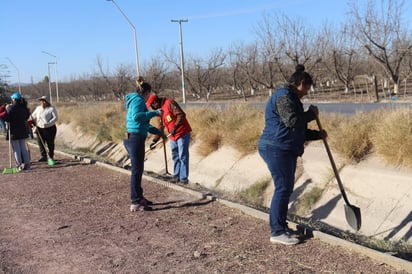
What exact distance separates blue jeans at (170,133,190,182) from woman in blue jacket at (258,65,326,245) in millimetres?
3593

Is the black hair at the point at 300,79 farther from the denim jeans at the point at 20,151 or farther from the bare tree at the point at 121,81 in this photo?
the bare tree at the point at 121,81

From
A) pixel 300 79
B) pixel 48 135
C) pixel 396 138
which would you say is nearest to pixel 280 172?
pixel 300 79

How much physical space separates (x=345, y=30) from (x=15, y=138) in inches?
1106

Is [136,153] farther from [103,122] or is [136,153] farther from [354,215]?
[103,122]

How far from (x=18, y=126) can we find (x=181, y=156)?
4.58 metres

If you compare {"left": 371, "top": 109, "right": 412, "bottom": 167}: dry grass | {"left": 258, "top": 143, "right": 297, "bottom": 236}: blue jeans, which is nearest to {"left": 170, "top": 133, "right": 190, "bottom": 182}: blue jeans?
{"left": 371, "top": 109, "right": 412, "bottom": 167}: dry grass

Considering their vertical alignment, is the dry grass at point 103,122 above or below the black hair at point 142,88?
below

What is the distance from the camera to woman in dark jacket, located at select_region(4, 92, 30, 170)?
34.1 ft

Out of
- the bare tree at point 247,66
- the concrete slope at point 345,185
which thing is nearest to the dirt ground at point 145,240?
the concrete slope at point 345,185

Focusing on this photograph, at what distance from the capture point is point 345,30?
3294cm

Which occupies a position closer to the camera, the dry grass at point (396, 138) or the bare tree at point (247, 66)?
the dry grass at point (396, 138)

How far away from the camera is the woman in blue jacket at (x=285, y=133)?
4352mm

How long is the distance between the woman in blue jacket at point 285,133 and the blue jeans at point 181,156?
3.59 m

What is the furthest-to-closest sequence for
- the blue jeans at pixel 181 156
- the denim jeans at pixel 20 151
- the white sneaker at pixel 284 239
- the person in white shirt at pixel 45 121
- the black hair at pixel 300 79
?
1. the person in white shirt at pixel 45 121
2. the denim jeans at pixel 20 151
3. the blue jeans at pixel 181 156
4. the white sneaker at pixel 284 239
5. the black hair at pixel 300 79
